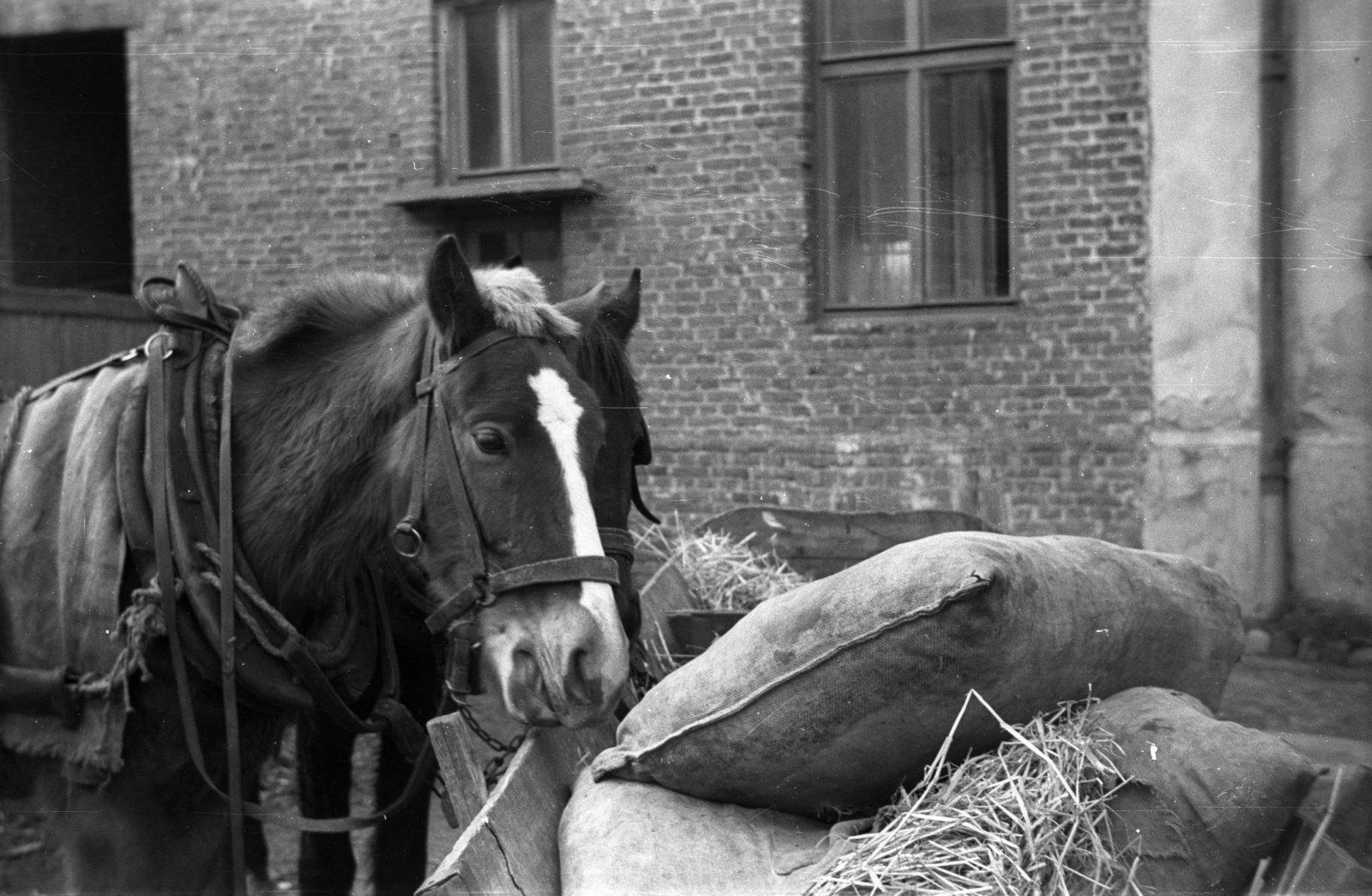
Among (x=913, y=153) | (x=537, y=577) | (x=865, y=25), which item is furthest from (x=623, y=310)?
(x=865, y=25)

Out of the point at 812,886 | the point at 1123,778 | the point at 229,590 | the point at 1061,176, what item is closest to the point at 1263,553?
the point at 1061,176

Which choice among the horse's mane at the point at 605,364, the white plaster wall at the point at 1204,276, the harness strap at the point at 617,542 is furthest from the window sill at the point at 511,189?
the white plaster wall at the point at 1204,276

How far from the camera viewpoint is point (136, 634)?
86.5 inches

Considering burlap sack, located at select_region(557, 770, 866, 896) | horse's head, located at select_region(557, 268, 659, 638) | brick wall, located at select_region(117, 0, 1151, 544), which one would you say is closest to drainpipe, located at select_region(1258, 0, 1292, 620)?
brick wall, located at select_region(117, 0, 1151, 544)

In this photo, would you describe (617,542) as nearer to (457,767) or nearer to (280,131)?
(457,767)

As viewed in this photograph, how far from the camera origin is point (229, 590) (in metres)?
2.20

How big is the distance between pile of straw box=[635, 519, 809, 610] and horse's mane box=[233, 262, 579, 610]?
98 centimetres

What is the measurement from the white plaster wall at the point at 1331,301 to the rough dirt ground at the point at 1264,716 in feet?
0.96

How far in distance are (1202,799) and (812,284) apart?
2.22m

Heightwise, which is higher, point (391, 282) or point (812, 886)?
point (391, 282)

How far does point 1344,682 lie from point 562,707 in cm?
288

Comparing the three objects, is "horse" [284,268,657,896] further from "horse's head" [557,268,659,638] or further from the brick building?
the brick building

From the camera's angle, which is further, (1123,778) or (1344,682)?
(1344,682)

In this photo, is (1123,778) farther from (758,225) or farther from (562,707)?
(758,225)
